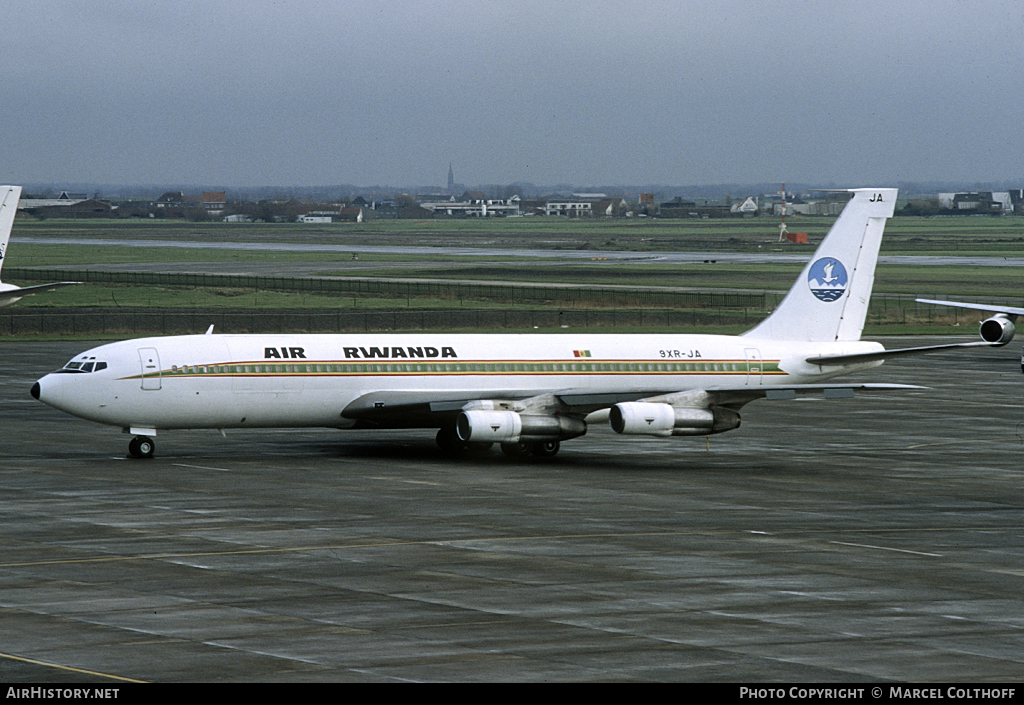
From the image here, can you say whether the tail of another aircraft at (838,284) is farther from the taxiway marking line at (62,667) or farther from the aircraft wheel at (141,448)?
the taxiway marking line at (62,667)

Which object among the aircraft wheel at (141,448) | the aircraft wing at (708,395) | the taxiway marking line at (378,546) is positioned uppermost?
the aircraft wing at (708,395)

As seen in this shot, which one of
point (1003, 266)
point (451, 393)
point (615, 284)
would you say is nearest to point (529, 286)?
point (615, 284)

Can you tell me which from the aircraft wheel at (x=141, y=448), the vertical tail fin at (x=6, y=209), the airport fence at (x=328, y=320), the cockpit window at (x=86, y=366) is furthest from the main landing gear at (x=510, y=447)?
the airport fence at (x=328, y=320)

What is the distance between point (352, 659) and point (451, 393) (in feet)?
89.5

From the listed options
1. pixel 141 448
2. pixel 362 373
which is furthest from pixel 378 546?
pixel 141 448

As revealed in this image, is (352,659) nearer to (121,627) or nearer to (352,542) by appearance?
(121,627)

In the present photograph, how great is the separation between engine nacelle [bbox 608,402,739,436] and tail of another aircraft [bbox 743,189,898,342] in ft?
24.4

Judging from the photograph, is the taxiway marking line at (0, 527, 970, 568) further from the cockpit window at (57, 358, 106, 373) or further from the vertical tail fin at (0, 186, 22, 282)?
the vertical tail fin at (0, 186, 22, 282)

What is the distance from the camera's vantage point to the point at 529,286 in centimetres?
14212

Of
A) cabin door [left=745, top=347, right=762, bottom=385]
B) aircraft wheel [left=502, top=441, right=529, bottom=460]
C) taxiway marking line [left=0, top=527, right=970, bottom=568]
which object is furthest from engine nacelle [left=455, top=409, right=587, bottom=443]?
taxiway marking line [left=0, top=527, right=970, bottom=568]

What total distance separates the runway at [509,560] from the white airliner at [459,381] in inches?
60.4

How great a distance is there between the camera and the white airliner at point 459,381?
153 feet

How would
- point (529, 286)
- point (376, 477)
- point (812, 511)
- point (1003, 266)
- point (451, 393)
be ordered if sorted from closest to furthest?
point (812, 511)
point (376, 477)
point (451, 393)
point (529, 286)
point (1003, 266)

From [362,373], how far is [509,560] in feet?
61.3
